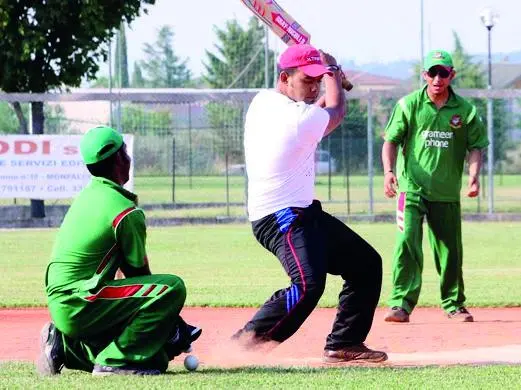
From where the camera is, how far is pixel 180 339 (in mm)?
7844

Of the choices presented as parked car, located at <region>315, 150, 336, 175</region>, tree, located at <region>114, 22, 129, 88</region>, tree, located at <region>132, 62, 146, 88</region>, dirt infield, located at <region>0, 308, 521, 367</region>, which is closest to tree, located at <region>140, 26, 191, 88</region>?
tree, located at <region>132, 62, 146, 88</region>

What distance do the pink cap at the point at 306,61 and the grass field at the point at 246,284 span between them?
1.78 m

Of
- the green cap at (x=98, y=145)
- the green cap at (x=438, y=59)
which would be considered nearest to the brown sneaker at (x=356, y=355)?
the green cap at (x=98, y=145)

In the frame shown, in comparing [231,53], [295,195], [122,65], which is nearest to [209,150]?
[295,195]

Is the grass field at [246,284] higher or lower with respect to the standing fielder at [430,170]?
lower

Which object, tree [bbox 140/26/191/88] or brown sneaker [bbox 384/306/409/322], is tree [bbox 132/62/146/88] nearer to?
tree [bbox 140/26/191/88]

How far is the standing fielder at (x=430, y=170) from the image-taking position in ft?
35.6

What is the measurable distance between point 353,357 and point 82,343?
1.77 meters

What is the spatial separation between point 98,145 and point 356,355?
219 centimetres

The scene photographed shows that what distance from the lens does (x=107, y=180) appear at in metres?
7.53

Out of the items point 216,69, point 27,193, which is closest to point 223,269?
point 27,193

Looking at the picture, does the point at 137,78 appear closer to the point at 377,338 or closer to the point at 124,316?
the point at 377,338

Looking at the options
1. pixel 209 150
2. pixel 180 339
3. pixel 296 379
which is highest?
pixel 180 339

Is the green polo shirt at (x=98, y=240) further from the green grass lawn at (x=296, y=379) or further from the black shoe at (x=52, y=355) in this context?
the green grass lawn at (x=296, y=379)
